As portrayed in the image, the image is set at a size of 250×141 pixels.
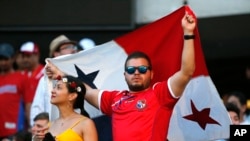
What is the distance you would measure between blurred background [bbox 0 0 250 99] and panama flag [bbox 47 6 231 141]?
452 cm

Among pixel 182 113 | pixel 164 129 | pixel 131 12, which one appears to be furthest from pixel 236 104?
pixel 131 12

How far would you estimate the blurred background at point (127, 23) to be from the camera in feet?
50.4

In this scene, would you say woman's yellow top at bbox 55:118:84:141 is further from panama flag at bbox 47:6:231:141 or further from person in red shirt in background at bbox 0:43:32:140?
person in red shirt in background at bbox 0:43:32:140

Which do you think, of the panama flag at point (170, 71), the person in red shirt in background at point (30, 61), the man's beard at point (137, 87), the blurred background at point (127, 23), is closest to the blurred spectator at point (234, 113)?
the panama flag at point (170, 71)

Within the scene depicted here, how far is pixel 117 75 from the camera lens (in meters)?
10.8

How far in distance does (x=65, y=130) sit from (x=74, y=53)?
1.74m

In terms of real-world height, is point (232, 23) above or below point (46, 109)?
above

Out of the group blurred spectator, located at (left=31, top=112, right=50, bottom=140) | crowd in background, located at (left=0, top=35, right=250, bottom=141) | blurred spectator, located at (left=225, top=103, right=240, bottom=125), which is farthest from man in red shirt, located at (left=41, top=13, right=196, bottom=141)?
crowd in background, located at (left=0, top=35, right=250, bottom=141)

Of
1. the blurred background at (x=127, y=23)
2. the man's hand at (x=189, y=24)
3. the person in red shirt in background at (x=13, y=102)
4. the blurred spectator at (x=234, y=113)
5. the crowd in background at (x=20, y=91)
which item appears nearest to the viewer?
the man's hand at (x=189, y=24)

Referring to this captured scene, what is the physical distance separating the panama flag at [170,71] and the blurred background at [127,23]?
452 centimetres

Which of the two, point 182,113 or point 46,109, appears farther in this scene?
point 46,109

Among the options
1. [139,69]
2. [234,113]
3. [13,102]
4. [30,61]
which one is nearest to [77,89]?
[139,69]

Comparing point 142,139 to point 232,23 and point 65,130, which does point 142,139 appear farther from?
point 232,23

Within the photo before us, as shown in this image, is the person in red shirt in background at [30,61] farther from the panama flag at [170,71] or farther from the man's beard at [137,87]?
the man's beard at [137,87]
